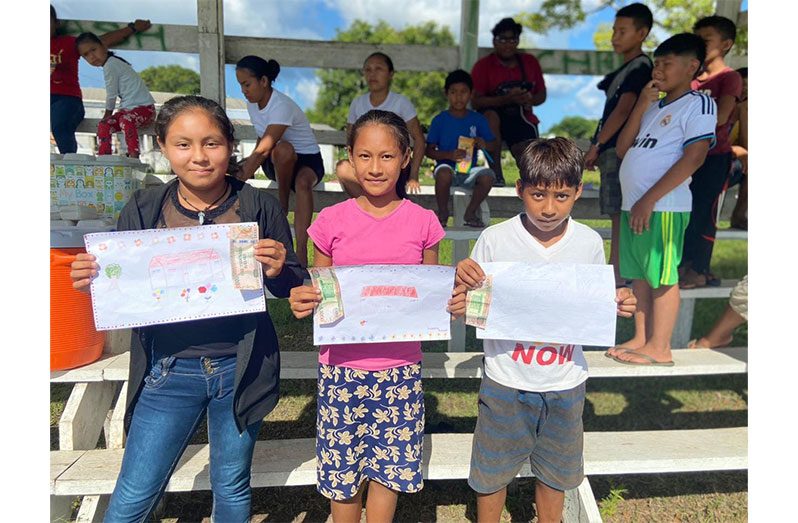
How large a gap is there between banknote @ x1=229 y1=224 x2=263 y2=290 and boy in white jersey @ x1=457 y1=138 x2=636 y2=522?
781 millimetres

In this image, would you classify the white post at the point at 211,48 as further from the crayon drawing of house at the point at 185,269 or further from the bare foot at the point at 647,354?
the bare foot at the point at 647,354

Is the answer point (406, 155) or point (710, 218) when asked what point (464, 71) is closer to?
point (710, 218)

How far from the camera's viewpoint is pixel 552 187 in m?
1.93

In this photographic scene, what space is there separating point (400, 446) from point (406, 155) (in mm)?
1168

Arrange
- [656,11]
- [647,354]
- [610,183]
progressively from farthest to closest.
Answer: [656,11]
[610,183]
[647,354]

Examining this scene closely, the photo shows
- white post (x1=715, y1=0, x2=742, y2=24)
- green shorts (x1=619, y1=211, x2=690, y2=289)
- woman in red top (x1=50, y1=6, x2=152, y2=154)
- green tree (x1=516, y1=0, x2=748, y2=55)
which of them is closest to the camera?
green shorts (x1=619, y1=211, x2=690, y2=289)

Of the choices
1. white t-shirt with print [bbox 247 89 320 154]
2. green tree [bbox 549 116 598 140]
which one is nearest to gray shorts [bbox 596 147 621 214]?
white t-shirt with print [bbox 247 89 320 154]

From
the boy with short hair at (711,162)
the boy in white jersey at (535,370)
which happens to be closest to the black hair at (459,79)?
the boy with short hair at (711,162)

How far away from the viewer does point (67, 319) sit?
2590 millimetres

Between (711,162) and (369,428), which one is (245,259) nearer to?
(369,428)

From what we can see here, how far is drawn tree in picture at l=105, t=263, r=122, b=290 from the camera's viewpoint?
6.14 feet

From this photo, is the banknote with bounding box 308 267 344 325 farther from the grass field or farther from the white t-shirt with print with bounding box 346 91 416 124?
the white t-shirt with print with bounding box 346 91 416 124

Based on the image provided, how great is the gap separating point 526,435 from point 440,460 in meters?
0.64

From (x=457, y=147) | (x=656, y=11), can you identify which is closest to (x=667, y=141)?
(x=457, y=147)
